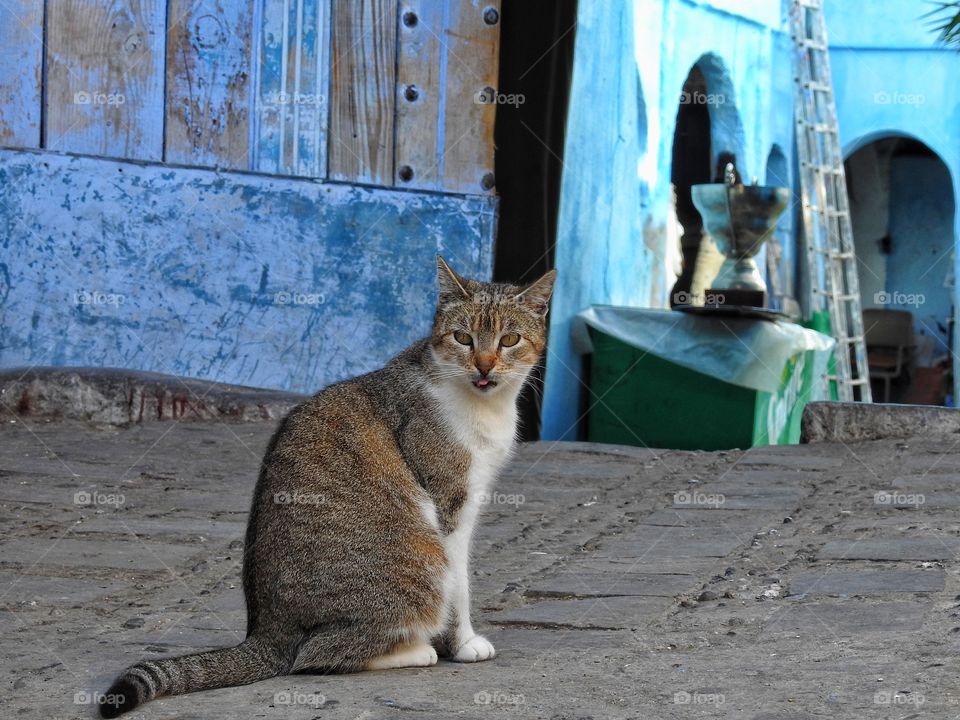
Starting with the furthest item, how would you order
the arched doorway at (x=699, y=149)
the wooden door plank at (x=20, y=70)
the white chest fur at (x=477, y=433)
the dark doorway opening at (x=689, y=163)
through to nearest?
the dark doorway opening at (x=689, y=163) → the arched doorway at (x=699, y=149) → the wooden door plank at (x=20, y=70) → the white chest fur at (x=477, y=433)

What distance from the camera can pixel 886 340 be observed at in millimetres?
18297

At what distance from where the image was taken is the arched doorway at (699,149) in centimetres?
1303

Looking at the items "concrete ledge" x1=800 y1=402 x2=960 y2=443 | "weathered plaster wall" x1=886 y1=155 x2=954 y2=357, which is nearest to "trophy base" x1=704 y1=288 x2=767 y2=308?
"concrete ledge" x1=800 y1=402 x2=960 y2=443

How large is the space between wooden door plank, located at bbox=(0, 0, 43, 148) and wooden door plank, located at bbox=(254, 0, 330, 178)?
111cm

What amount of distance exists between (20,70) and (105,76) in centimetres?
41

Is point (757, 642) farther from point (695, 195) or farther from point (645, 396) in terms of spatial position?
point (695, 195)

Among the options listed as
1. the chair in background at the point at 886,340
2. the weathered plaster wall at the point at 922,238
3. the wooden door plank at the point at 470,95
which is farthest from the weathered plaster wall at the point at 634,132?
the weathered plaster wall at the point at 922,238

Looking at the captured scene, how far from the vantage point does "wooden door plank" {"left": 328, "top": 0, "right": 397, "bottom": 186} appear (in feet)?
22.7

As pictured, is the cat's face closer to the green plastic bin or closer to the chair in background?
the green plastic bin

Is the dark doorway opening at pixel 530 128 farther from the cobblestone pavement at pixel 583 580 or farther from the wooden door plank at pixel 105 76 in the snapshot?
the wooden door plank at pixel 105 76

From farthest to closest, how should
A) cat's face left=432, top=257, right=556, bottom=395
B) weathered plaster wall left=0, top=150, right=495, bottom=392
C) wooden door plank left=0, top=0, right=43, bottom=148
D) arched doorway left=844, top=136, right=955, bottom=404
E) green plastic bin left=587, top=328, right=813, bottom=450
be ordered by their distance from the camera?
1. arched doorway left=844, top=136, right=955, bottom=404
2. green plastic bin left=587, top=328, right=813, bottom=450
3. weathered plaster wall left=0, top=150, right=495, bottom=392
4. wooden door plank left=0, top=0, right=43, bottom=148
5. cat's face left=432, top=257, right=556, bottom=395

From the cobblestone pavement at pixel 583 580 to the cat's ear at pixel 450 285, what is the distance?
0.97 metres

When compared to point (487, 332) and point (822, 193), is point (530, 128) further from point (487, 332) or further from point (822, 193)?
point (822, 193)

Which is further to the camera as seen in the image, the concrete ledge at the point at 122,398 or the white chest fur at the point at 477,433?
the concrete ledge at the point at 122,398
